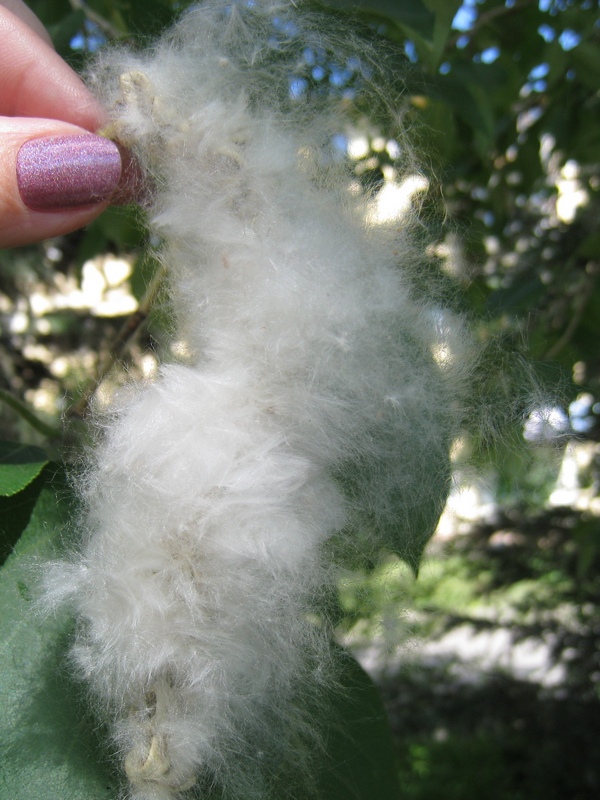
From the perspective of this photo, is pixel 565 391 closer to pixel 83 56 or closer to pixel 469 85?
pixel 469 85

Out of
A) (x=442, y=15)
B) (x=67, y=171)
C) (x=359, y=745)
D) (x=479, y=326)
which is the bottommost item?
(x=359, y=745)

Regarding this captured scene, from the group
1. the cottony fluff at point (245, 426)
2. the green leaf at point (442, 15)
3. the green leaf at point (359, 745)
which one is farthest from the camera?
the green leaf at point (442, 15)

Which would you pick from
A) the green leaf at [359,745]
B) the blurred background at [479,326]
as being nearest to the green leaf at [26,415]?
the blurred background at [479,326]

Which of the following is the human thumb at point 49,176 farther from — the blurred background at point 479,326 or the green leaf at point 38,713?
the green leaf at point 38,713

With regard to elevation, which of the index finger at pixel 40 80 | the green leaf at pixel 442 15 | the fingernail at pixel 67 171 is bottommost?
the green leaf at pixel 442 15

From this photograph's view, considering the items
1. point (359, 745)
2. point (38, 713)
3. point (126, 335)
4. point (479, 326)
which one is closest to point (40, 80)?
point (126, 335)

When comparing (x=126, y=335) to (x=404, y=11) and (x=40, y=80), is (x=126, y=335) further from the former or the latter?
(x=404, y=11)

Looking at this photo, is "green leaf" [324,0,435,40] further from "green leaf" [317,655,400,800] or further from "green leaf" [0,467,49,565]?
"green leaf" [317,655,400,800]
